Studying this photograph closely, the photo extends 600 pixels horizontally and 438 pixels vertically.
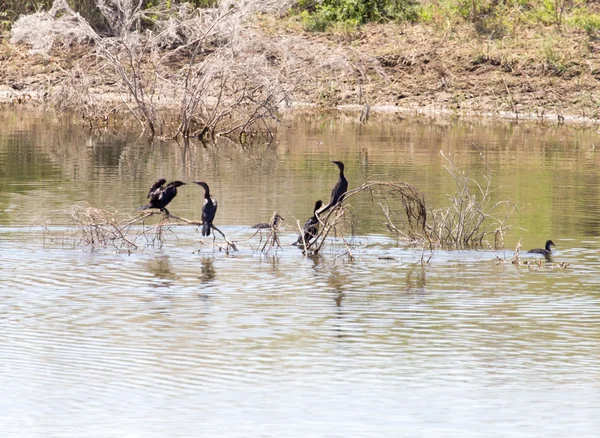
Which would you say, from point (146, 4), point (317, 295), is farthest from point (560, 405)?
point (146, 4)

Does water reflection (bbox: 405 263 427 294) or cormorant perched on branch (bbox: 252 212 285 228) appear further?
cormorant perched on branch (bbox: 252 212 285 228)

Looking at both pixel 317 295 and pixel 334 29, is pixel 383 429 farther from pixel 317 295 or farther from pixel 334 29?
pixel 334 29

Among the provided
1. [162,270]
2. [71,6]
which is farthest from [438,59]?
[162,270]

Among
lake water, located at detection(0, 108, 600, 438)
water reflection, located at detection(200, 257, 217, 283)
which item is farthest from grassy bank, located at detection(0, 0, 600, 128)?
water reflection, located at detection(200, 257, 217, 283)

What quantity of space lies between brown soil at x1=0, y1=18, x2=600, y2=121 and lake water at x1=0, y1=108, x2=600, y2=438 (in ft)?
55.1

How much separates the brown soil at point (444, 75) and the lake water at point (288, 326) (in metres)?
16.8

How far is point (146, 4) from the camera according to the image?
4862 cm

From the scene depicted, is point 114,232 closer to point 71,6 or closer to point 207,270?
point 207,270

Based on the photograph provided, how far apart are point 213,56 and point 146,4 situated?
14812 millimetres

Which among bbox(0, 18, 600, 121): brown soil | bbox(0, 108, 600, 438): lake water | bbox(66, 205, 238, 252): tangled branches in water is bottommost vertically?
bbox(0, 108, 600, 438): lake water

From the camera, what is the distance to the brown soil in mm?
41531

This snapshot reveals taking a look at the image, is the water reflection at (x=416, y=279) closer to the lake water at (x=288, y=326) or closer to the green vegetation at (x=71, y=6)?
the lake water at (x=288, y=326)

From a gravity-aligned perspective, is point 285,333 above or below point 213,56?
below

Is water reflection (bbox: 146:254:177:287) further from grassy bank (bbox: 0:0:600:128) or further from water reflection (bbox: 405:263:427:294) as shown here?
grassy bank (bbox: 0:0:600:128)
